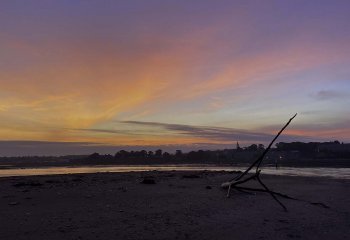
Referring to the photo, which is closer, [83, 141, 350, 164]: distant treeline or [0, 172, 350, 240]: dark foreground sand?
[0, 172, 350, 240]: dark foreground sand

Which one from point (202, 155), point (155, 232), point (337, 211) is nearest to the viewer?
point (155, 232)

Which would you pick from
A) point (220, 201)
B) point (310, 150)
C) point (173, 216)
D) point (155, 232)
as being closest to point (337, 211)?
point (220, 201)

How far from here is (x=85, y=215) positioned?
1486cm

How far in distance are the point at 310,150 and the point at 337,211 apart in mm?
164762

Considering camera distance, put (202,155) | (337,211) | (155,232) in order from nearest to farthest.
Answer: (155,232) → (337,211) → (202,155)

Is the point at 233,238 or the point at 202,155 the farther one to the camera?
the point at 202,155

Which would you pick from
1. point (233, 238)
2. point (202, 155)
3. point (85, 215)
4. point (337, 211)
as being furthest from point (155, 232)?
point (202, 155)

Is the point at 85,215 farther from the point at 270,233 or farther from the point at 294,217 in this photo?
the point at 294,217

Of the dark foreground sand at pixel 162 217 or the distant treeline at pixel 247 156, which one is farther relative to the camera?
the distant treeline at pixel 247 156

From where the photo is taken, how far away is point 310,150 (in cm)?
17638

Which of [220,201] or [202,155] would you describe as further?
[202,155]

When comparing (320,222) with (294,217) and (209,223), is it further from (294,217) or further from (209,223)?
(209,223)

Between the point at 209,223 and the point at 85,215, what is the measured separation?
4386 millimetres

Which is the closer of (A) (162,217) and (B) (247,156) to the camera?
(A) (162,217)
